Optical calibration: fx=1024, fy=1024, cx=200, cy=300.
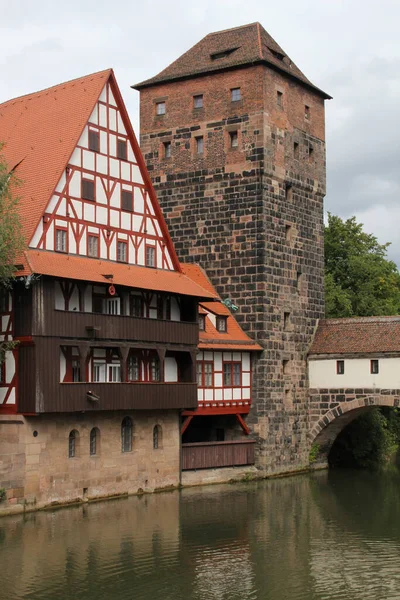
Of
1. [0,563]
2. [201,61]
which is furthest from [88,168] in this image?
[0,563]

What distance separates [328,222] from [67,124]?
2807cm

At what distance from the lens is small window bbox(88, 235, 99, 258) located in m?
37.9

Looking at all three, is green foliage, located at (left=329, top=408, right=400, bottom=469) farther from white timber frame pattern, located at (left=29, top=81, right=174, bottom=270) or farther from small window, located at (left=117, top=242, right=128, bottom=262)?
small window, located at (left=117, top=242, right=128, bottom=262)

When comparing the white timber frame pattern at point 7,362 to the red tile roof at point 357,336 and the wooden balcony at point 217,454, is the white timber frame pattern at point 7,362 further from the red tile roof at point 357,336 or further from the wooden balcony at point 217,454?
the red tile roof at point 357,336

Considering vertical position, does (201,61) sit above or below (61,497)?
above

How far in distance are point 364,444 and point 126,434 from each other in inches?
725

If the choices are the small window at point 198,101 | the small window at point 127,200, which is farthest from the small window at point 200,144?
the small window at point 127,200

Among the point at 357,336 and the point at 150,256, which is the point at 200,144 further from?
the point at 357,336

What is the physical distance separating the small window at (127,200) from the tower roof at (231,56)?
1075cm

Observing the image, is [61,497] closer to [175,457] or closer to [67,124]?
[175,457]

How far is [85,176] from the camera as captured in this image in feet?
124

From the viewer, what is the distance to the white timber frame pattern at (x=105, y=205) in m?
36.7

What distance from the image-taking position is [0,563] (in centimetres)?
2606

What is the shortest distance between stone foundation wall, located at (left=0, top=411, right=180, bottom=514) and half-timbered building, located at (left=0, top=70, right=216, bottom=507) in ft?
0.14
